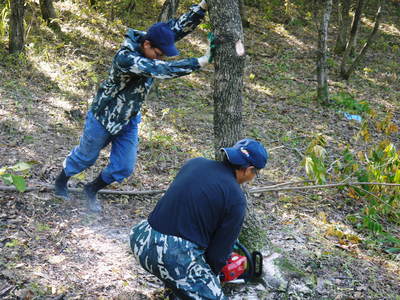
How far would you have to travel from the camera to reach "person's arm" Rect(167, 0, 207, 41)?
4.05 metres

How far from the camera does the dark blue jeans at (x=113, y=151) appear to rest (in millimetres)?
4441

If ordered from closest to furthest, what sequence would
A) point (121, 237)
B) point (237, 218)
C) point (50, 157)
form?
point (237, 218)
point (121, 237)
point (50, 157)

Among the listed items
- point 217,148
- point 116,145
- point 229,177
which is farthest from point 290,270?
point 116,145

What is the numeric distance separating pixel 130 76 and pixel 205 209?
5.88ft

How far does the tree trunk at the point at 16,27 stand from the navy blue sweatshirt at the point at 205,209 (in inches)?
266

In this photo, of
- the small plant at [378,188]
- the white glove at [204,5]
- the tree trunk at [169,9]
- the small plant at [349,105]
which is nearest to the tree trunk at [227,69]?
the white glove at [204,5]

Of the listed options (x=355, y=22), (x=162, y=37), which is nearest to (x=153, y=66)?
(x=162, y=37)

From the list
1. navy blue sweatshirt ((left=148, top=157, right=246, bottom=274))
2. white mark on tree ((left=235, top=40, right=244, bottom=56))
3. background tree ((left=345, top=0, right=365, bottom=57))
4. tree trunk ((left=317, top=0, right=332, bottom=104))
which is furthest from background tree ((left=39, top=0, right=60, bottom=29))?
navy blue sweatshirt ((left=148, top=157, right=246, bottom=274))

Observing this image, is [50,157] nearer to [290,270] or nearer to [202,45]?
[290,270]

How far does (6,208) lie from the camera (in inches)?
177

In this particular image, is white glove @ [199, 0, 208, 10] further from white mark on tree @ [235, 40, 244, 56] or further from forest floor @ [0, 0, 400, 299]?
forest floor @ [0, 0, 400, 299]

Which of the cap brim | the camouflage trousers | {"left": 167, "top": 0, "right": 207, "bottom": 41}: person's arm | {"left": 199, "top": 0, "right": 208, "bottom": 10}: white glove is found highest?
{"left": 199, "top": 0, "right": 208, "bottom": 10}: white glove

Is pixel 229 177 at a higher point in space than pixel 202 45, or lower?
lower

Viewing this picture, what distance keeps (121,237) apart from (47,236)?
27.7 inches
